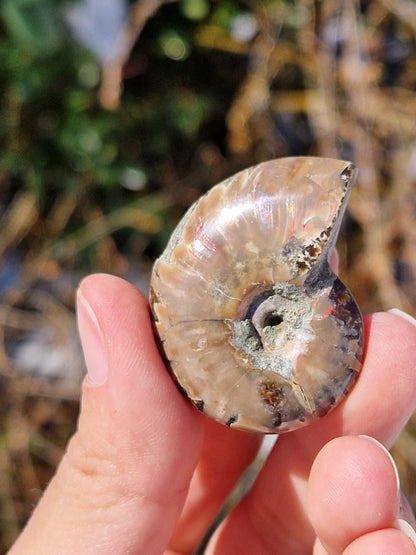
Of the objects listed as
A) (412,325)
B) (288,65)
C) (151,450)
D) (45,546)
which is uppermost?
(288,65)

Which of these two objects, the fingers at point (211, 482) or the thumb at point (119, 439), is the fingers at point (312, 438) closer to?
the fingers at point (211, 482)

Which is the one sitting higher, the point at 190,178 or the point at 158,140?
the point at 158,140

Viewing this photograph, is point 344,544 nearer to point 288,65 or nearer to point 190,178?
point 190,178

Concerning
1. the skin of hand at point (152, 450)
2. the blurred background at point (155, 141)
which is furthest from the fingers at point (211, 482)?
the blurred background at point (155, 141)

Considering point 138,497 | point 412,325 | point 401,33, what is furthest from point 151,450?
point 401,33

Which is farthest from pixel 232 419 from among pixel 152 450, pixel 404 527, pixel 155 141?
pixel 155 141

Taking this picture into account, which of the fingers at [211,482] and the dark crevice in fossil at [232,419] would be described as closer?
the dark crevice in fossil at [232,419]

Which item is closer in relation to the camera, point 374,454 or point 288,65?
point 374,454
